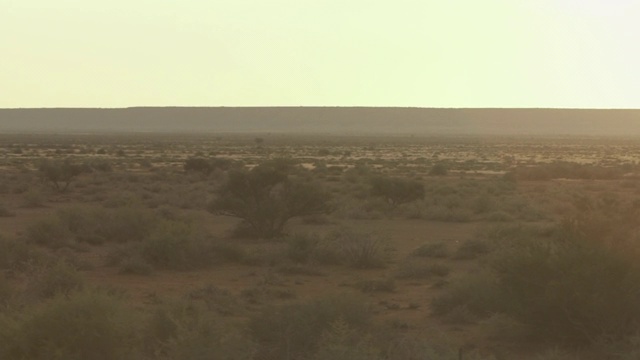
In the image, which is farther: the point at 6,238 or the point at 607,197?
the point at 607,197

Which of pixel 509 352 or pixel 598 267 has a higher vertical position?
pixel 598 267

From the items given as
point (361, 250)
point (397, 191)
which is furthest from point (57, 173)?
point (361, 250)

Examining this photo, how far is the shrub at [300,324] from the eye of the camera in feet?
44.2

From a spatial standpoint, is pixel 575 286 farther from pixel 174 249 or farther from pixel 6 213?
pixel 6 213

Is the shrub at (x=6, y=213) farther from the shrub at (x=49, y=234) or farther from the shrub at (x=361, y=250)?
the shrub at (x=361, y=250)

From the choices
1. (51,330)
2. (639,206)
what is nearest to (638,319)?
(51,330)

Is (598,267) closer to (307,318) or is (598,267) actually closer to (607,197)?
(307,318)

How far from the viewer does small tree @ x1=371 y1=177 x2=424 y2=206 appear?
43562 mm

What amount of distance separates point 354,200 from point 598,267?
2992cm

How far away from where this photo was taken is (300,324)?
14109 mm

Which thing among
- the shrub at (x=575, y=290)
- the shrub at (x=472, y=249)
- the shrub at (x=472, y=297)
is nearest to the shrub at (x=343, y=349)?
the shrub at (x=575, y=290)

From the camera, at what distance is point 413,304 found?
19.8 metres

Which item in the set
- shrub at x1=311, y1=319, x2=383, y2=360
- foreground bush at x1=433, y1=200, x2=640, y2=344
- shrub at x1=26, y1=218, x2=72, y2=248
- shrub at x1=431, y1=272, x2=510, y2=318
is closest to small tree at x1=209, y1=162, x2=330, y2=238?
shrub at x1=26, y1=218, x2=72, y2=248

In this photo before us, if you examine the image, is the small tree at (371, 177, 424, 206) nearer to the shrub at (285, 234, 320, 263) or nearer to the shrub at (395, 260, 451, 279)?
the shrub at (285, 234, 320, 263)
